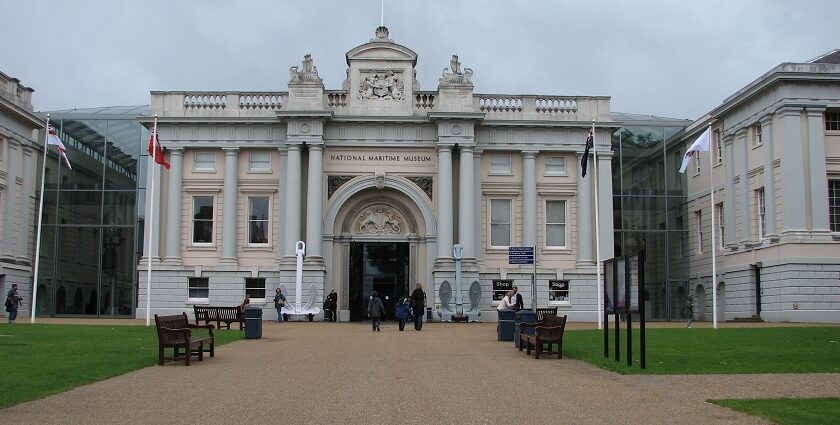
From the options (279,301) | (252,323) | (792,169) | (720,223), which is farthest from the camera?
(720,223)

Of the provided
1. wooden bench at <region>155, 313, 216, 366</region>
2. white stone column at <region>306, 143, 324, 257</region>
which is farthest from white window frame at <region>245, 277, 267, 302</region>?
wooden bench at <region>155, 313, 216, 366</region>

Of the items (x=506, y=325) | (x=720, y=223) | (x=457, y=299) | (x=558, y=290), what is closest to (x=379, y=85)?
(x=457, y=299)

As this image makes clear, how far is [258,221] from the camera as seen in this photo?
1833 inches

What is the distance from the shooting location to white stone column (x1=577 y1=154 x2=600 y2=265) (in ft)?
152

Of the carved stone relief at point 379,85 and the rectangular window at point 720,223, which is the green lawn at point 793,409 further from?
the rectangular window at point 720,223

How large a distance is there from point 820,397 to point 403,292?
108 feet

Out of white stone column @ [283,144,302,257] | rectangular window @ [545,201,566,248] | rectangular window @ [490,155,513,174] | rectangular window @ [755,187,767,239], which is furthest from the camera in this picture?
rectangular window @ [490,155,513,174]

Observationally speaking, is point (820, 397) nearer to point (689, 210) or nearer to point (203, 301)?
point (203, 301)

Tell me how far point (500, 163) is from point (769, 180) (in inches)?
511

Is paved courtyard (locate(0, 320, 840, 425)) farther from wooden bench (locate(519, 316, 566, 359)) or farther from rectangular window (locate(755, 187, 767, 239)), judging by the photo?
rectangular window (locate(755, 187, 767, 239))

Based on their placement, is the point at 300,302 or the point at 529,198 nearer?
the point at 300,302

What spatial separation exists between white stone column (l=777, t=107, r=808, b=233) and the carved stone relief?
18.2 meters

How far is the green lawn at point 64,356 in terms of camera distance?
15.6 meters

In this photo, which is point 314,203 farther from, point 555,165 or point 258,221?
point 555,165
